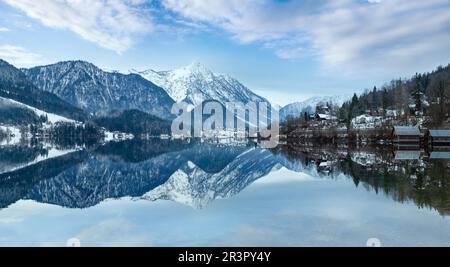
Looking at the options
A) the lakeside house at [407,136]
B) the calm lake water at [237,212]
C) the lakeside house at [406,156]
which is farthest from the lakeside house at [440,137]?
the calm lake water at [237,212]

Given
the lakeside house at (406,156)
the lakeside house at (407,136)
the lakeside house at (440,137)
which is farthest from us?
the lakeside house at (407,136)

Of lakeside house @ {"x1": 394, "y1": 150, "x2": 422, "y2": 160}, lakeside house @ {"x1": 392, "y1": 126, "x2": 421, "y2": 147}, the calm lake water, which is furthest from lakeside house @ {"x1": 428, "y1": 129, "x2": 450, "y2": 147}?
the calm lake water

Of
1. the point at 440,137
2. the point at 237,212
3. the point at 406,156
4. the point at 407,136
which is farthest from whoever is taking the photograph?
the point at 407,136

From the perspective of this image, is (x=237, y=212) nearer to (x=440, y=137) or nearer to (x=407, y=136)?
(x=440, y=137)

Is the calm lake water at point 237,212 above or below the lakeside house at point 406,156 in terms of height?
below

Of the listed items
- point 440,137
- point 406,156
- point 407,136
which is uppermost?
point 407,136

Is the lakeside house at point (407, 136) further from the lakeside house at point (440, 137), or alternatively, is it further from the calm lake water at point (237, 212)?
the calm lake water at point (237, 212)

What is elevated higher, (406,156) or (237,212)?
(406,156)

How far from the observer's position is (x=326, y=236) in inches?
412

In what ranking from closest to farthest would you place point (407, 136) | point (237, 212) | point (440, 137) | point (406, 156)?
point (237, 212)
point (406, 156)
point (440, 137)
point (407, 136)

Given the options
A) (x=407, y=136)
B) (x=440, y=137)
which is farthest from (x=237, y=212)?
(x=407, y=136)

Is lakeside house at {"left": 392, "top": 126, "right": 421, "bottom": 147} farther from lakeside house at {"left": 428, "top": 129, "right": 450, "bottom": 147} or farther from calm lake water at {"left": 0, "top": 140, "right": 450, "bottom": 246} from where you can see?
calm lake water at {"left": 0, "top": 140, "right": 450, "bottom": 246}
